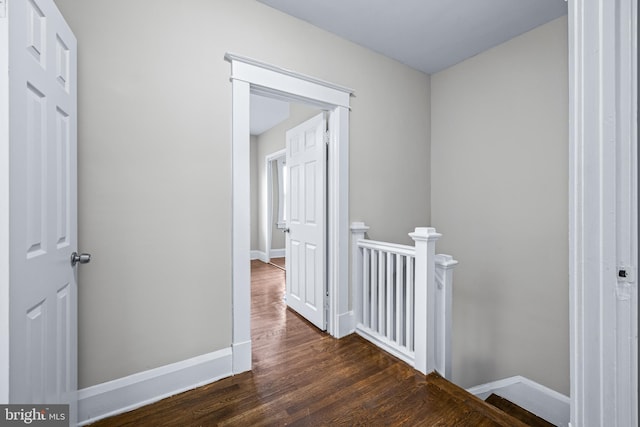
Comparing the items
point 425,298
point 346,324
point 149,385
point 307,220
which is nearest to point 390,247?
point 425,298

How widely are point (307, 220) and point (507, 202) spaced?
185 centimetres

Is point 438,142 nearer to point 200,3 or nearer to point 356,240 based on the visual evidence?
point 356,240

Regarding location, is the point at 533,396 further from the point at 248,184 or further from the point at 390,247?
the point at 248,184

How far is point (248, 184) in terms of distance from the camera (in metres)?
1.97

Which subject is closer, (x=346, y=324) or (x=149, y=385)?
(x=149, y=385)

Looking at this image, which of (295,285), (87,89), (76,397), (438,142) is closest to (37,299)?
(76,397)

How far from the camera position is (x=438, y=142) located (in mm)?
3111

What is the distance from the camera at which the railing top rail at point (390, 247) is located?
79.3 inches

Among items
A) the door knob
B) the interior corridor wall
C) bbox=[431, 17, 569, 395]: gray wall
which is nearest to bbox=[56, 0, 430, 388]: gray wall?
the door knob

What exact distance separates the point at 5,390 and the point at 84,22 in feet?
5.49

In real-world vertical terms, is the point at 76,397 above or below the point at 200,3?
below

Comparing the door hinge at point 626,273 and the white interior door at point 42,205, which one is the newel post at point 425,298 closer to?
the door hinge at point 626,273

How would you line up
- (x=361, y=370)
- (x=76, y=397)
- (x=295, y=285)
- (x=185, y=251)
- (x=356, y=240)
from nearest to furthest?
(x=76, y=397) < (x=185, y=251) < (x=361, y=370) < (x=356, y=240) < (x=295, y=285)

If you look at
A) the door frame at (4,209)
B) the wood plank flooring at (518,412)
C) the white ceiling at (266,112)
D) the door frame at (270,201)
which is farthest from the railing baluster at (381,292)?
the door frame at (270,201)
